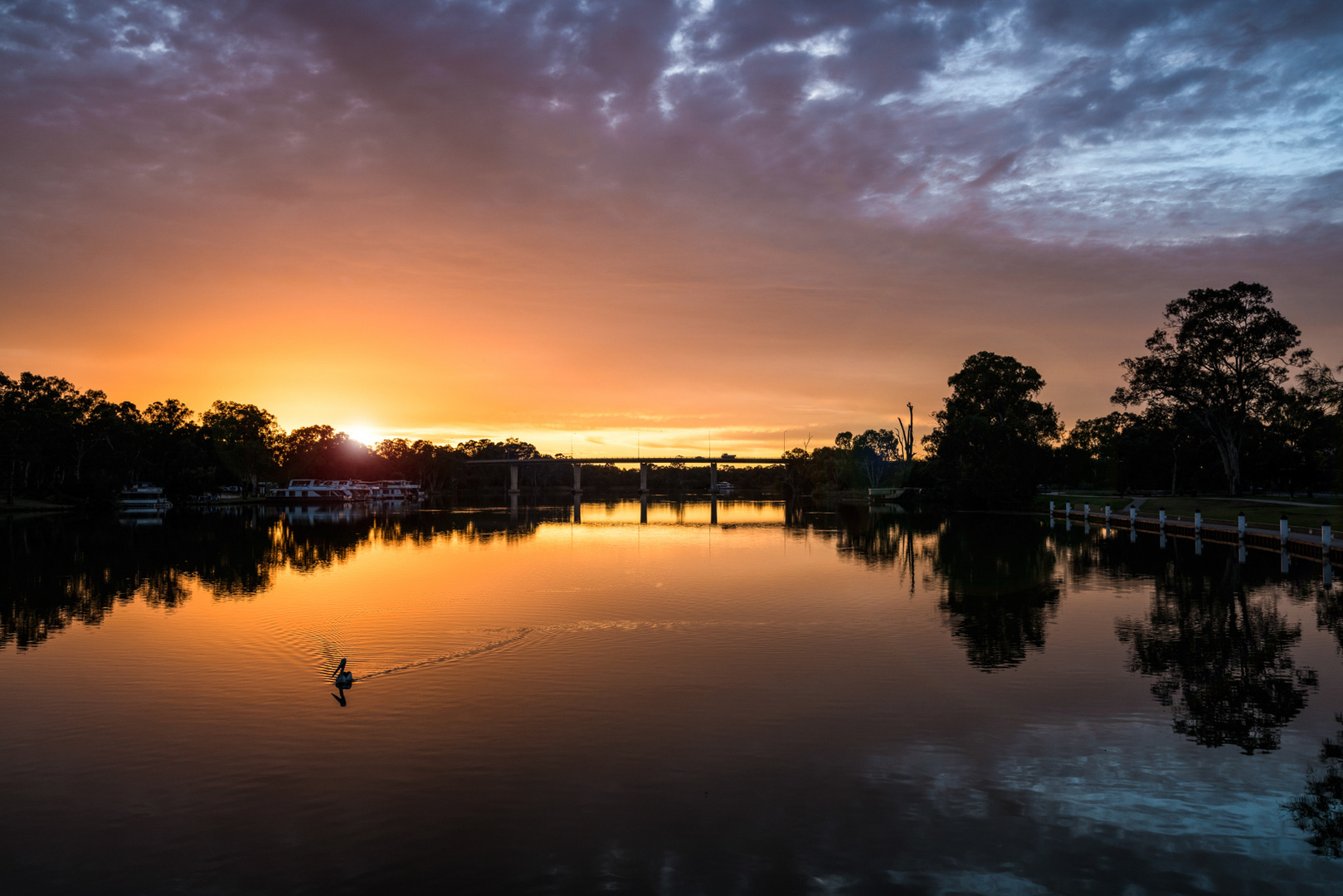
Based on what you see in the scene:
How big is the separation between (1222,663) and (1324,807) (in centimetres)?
958

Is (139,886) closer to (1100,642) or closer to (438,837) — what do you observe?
(438,837)

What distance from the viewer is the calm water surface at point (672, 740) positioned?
397 inches

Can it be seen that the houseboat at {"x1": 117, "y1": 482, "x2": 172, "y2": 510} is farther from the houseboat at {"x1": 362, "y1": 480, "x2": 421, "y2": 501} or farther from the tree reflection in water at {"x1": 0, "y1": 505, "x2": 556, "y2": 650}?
the houseboat at {"x1": 362, "y1": 480, "x2": 421, "y2": 501}

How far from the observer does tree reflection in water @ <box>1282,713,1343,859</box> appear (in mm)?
→ 10453

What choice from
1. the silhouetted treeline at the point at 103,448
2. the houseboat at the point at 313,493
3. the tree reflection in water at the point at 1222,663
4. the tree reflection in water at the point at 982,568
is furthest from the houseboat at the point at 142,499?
the tree reflection in water at the point at 1222,663

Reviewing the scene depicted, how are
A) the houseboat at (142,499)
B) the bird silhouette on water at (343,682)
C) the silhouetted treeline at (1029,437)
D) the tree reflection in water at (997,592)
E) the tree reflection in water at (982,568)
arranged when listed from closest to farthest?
1. the bird silhouette on water at (343,682)
2. the tree reflection in water at (997,592)
3. the tree reflection in water at (982,568)
4. the silhouetted treeline at (1029,437)
5. the houseboat at (142,499)

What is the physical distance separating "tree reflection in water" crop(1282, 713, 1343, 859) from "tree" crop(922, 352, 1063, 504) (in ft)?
290

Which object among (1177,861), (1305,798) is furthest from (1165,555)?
(1177,861)

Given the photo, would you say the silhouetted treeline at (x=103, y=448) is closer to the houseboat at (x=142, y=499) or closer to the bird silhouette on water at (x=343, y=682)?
the houseboat at (x=142, y=499)

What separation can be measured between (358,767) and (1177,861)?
37.8 feet

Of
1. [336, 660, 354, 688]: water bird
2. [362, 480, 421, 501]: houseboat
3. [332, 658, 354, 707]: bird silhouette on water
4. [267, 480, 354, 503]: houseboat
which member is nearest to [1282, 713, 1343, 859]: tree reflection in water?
[332, 658, 354, 707]: bird silhouette on water

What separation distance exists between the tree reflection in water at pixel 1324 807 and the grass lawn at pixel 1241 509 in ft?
154

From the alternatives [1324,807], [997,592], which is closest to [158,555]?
[997,592]

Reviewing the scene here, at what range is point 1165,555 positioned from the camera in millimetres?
46000
